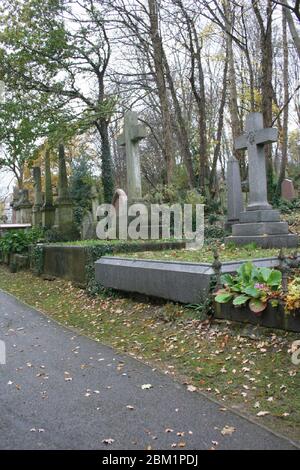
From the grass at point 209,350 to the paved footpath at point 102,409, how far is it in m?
0.23

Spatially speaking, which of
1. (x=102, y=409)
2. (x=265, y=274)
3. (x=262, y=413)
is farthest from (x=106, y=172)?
(x=262, y=413)

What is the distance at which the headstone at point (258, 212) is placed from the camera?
979 centimetres

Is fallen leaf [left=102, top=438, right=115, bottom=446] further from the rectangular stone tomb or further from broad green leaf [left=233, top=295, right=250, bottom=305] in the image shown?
the rectangular stone tomb

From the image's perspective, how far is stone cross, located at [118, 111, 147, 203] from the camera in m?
13.1

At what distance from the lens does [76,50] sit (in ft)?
72.9

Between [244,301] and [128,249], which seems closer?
[244,301]

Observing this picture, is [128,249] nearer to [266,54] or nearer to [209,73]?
[266,54]

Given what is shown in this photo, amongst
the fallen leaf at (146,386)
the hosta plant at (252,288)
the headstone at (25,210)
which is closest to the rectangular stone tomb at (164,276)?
the hosta plant at (252,288)

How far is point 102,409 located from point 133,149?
33.5 ft

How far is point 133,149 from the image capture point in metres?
13.3

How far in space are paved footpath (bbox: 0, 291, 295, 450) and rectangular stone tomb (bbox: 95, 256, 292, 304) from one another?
1327mm

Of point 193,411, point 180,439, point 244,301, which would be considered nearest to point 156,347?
point 244,301

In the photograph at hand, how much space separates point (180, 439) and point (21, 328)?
453cm

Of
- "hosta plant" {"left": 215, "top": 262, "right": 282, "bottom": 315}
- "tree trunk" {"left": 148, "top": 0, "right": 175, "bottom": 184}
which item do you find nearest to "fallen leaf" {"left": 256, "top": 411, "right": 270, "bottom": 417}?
"hosta plant" {"left": 215, "top": 262, "right": 282, "bottom": 315}
